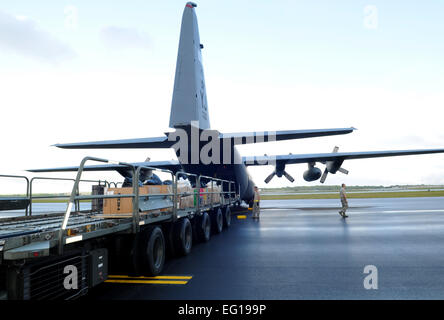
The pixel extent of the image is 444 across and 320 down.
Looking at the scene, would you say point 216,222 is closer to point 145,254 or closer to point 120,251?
point 145,254

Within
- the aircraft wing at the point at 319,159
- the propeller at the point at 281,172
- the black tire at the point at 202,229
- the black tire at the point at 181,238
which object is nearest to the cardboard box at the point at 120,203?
the black tire at the point at 181,238

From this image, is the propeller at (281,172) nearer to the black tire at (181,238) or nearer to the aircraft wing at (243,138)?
the aircraft wing at (243,138)

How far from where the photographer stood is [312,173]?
2720 centimetres

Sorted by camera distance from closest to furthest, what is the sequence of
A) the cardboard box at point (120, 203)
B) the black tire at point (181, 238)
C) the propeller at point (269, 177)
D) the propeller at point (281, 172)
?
the cardboard box at point (120, 203) < the black tire at point (181, 238) < the propeller at point (281, 172) < the propeller at point (269, 177)

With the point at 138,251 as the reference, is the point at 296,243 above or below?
below

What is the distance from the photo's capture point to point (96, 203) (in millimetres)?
10789

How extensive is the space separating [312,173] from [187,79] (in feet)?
55.7

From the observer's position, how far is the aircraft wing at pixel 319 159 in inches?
953

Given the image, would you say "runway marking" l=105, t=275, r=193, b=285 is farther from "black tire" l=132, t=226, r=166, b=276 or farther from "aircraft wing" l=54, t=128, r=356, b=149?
"aircraft wing" l=54, t=128, r=356, b=149
